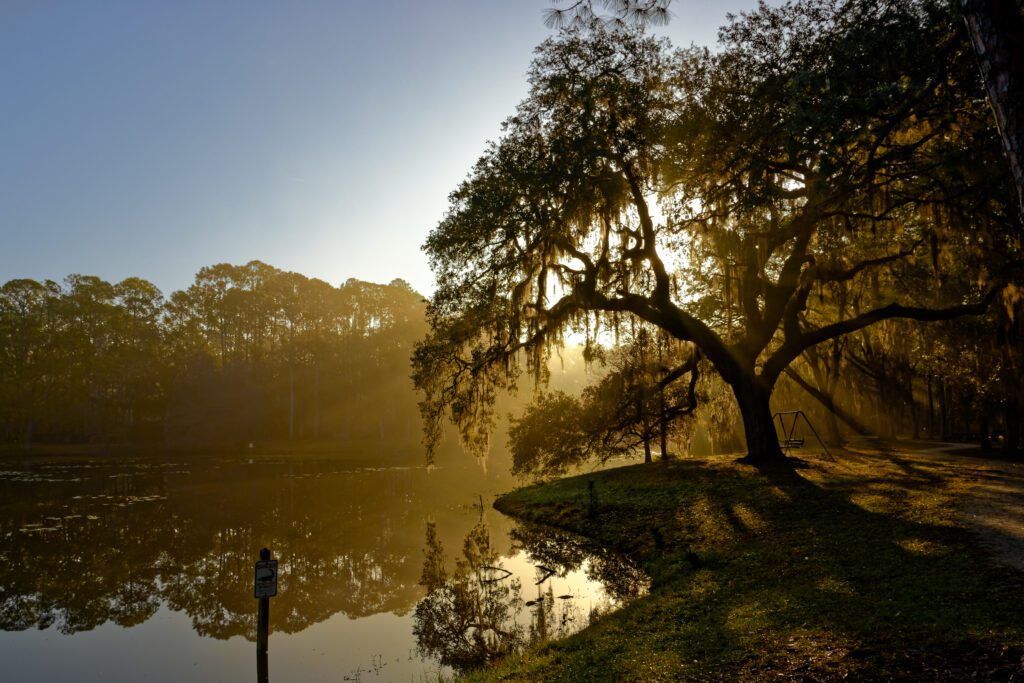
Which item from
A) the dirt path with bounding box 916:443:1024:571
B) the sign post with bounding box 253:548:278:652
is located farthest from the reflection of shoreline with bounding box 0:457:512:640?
the dirt path with bounding box 916:443:1024:571

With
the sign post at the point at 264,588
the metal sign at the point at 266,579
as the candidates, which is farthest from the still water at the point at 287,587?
the metal sign at the point at 266,579

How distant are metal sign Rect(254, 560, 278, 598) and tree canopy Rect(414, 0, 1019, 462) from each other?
31.3 feet

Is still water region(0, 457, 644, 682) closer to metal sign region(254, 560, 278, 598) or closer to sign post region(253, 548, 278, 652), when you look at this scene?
sign post region(253, 548, 278, 652)

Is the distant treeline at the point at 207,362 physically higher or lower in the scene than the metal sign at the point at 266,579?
higher

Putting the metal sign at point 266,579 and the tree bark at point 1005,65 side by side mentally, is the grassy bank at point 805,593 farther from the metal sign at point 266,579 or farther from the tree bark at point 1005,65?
the tree bark at point 1005,65

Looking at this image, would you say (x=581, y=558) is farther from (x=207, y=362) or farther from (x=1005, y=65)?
(x=207, y=362)

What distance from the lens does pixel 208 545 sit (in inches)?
679

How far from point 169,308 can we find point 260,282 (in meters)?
10.2

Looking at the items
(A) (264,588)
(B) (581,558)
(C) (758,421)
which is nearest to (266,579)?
(A) (264,588)

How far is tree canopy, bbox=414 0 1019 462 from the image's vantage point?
11.4 metres

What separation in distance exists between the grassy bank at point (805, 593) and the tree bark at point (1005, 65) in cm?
422

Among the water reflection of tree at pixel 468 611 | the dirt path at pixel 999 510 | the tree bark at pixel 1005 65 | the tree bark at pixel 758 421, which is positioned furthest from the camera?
the tree bark at pixel 758 421

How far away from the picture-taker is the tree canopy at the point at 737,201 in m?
11.4

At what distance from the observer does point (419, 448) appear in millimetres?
60125
